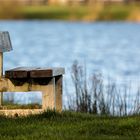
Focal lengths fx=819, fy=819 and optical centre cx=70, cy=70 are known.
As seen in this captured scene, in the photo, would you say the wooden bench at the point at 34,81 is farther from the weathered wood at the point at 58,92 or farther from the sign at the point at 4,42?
the sign at the point at 4,42

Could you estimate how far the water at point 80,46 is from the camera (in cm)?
3041

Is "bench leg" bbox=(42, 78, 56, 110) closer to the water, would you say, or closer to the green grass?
the green grass

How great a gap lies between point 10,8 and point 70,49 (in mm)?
26469

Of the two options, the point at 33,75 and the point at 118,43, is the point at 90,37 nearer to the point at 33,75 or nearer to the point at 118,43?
the point at 118,43

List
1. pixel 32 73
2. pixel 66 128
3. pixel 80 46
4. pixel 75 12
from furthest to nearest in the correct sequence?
pixel 75 12 → pixel 80 46 → pixel 32 73 → pixel 66 128

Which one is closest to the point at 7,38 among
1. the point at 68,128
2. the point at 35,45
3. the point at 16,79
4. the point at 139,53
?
the point at 16,79

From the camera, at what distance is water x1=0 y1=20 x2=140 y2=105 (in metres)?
30.4

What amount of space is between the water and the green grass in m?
11.3

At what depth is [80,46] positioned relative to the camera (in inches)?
1901

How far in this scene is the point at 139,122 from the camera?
1032cm

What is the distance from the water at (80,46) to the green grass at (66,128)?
445 inches

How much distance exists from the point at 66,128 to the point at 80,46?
3825 cm

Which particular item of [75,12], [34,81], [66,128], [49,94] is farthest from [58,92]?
[75,12]

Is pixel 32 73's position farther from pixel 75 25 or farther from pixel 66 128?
pixel 75 25
